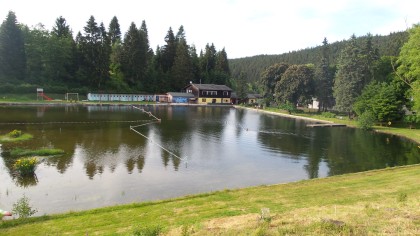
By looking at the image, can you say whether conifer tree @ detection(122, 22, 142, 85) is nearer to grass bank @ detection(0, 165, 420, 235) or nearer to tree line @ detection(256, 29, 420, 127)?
tree line @ detection(256, 29, 420, 127)

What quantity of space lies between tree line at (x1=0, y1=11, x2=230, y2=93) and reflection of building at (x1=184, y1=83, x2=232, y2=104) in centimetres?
610

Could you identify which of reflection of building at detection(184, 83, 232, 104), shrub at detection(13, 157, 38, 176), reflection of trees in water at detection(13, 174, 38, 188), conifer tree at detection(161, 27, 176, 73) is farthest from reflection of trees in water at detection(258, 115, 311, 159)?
conifer tree at detection(161, 27, 176, 73)

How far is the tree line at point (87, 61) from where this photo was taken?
73750mm

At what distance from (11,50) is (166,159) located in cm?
6782

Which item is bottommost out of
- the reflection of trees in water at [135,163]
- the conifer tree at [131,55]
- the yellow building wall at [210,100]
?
the reflection of trees in water at [135,163]

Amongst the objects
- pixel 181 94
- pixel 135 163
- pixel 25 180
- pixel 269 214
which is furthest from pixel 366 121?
pixel 181 94

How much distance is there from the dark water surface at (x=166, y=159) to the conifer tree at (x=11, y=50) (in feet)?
127

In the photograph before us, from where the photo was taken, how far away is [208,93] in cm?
9212

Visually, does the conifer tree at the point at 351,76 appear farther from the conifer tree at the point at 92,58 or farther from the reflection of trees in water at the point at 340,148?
the conifer tree at the point at 92,58

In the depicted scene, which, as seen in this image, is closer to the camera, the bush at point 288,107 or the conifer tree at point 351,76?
the conifer tree at point 351,76

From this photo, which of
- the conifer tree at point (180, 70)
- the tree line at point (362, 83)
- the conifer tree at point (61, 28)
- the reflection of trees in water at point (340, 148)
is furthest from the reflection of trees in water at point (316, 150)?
the conifer tree at point (61, 28)

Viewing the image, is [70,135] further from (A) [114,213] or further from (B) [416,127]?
(B) [416,127]

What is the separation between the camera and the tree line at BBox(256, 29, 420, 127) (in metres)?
43.9

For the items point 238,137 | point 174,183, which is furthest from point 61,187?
point 238,137
